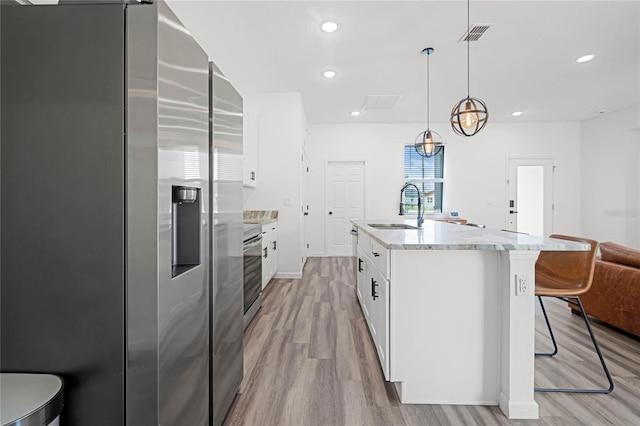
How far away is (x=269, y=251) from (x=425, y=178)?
4.10 m

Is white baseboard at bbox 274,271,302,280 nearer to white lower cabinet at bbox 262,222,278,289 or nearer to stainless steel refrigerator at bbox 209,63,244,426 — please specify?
white lower cabinet at bbox 262,222,278,289

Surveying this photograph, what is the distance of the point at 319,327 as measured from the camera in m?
2.75

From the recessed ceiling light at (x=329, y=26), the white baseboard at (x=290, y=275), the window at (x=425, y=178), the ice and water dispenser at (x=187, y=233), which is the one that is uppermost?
the recessed ceiling light at (x=329, y=26)

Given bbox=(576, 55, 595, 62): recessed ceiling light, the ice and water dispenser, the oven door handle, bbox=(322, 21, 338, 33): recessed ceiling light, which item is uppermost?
bbox=(576, 55, 595, 62): recessed ceiling light

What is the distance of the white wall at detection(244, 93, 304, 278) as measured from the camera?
15.8ft

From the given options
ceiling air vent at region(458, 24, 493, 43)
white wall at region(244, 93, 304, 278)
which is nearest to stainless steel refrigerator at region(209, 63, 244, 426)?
ceiling air vent at region(458, 24, 493, 43)

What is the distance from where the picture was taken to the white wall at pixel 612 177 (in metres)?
5.68

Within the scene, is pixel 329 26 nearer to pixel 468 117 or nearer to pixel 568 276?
pixel 468 117

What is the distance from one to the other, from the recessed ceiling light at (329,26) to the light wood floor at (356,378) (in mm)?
2709

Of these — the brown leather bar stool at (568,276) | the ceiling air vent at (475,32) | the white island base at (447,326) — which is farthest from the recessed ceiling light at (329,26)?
the brown leather bar stool at (568,276)

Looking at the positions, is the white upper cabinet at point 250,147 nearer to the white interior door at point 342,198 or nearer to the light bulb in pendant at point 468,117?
the white interior door at point 342,198

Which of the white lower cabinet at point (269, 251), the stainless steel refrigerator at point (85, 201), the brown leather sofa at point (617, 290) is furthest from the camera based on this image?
the white lower cabinet at point (269, 251)

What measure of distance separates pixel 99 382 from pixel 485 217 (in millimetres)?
7119

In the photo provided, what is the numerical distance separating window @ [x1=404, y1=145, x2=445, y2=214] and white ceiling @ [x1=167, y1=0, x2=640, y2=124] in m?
1.51
